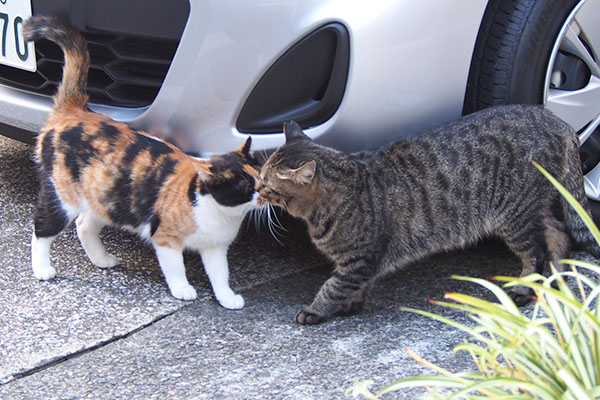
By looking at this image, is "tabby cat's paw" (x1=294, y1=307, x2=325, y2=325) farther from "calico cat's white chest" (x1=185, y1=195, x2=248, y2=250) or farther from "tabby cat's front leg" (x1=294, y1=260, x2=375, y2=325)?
"calico cat's white chest" (x1=185, y1=195, x2=248, y2=250)

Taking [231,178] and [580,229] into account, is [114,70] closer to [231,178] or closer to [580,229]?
[231,178]

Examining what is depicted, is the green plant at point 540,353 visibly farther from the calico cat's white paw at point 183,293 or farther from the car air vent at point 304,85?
the calico cat's white paw at point 183,293

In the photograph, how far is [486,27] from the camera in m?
2.94

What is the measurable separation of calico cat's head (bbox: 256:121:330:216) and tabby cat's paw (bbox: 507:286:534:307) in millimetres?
949

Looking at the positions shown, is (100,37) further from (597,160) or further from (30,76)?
(597,160)

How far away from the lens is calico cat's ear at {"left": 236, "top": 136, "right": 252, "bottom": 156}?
108 inches

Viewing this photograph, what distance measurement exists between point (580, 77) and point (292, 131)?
138 cm

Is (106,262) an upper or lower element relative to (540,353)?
lower

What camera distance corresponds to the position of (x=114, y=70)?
2.93 metres

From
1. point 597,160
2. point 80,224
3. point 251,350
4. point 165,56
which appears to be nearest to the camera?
point 251,350

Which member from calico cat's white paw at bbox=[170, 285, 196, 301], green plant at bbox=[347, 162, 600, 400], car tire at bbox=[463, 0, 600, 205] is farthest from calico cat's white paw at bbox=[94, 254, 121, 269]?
green plant at bbox=[347, 162, 600, 400]

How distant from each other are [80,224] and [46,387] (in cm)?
97

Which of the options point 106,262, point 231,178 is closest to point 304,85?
point 231,178

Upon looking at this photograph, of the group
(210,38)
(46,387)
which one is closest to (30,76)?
(210,38)
